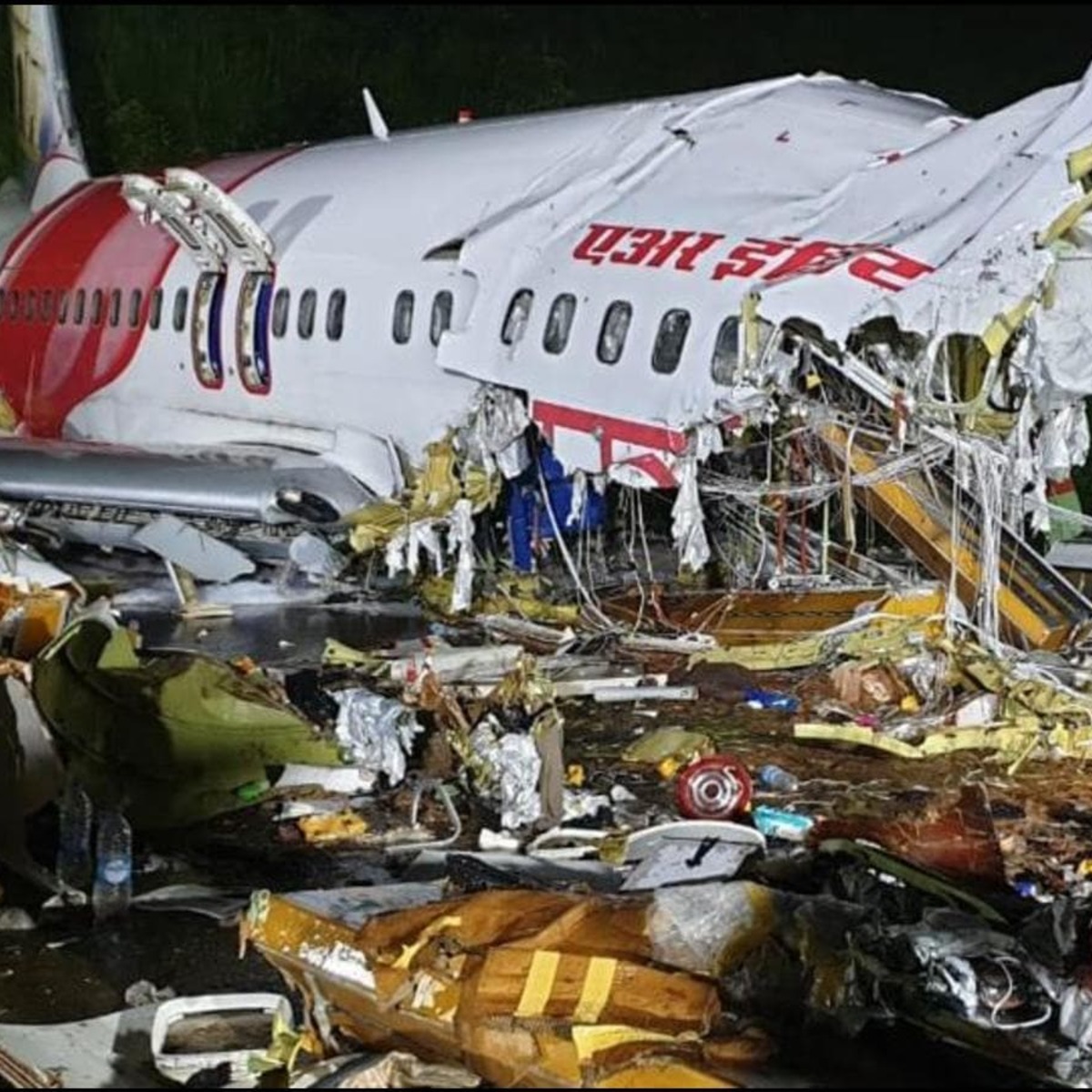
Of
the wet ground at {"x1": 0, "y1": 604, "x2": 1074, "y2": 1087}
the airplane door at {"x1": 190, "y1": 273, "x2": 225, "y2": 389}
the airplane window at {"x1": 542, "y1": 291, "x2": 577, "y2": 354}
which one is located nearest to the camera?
the wet ground at {"x1": 0, "y1": 604, "x2": 1074, "y2": 1087}

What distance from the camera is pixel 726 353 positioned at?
10336 mm

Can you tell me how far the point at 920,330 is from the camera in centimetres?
968

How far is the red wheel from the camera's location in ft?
27.0

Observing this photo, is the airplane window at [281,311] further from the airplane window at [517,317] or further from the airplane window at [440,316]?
the airplane window at [517,317]

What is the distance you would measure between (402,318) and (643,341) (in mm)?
2424

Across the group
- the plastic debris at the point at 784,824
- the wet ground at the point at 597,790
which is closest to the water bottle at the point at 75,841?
the wet ground at the point at 597,790

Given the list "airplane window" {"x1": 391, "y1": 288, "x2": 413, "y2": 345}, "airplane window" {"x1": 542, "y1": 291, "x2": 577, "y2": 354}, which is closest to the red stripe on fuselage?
"airplane window" {"x1": 391, "y1": 288, "x2": 413, "y2": 345}

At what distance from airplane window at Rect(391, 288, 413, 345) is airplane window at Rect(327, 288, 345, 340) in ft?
2.00

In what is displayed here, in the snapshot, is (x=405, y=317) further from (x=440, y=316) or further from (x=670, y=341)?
(x=670, y=341)

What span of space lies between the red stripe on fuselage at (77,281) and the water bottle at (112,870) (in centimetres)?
829

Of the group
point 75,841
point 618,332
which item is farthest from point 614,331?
point 75,841

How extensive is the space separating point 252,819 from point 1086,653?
475cm

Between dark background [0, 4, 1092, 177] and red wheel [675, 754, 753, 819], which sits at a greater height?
red wheel [675, 754, 753, 819]

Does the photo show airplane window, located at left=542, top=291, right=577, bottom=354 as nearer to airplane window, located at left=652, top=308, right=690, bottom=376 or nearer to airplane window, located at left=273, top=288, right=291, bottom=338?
airplane window, located at left=652, top=308, right=690, bottom=376
